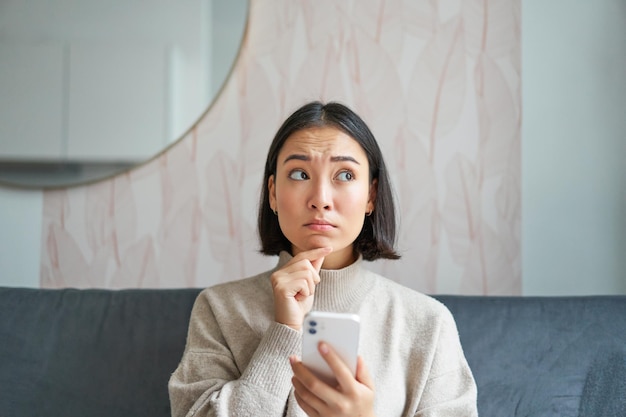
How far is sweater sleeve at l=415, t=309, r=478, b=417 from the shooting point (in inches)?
46.3

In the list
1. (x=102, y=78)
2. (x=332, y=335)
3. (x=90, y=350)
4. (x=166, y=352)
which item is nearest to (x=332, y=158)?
(x=332, y=335)

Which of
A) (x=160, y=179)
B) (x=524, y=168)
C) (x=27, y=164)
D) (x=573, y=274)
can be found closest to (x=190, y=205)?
(x=160, y=179)

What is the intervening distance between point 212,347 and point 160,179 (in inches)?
29.1

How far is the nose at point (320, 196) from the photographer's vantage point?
1176 mm

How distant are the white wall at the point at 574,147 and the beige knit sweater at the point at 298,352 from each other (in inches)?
26.3

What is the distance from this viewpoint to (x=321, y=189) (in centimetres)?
118

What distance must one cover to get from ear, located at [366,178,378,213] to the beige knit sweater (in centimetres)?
11

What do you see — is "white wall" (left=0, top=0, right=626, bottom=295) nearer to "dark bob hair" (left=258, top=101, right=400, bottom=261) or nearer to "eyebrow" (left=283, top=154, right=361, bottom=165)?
"dark bob hair" (left=258, top=101, right=400, bottom=261)

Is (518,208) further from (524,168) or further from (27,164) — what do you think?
(27,164)

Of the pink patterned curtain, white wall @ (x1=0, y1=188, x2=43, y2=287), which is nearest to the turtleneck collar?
the pink patterned curtain

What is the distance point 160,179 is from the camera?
6.06 ft

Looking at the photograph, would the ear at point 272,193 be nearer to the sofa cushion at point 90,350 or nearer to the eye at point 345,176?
the eye at point 345,176

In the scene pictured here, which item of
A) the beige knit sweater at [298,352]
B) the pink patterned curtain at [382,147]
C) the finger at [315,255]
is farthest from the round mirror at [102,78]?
the finger at [315,255]

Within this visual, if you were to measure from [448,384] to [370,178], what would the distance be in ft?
1.31
